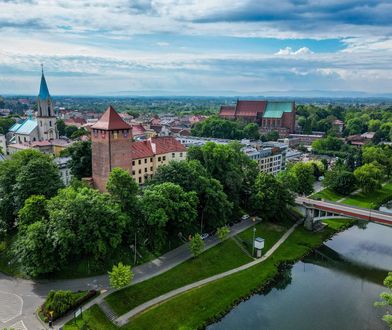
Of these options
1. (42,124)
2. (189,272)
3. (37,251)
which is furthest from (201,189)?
(42,124)

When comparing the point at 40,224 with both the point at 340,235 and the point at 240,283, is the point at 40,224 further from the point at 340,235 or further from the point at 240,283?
the point at 340,235

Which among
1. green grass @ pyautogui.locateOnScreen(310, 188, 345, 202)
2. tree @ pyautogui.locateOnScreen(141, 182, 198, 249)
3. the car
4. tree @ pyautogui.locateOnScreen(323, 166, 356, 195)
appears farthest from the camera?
tree @ pyautogui.locateOnScreen(323, 166, 356, 195)

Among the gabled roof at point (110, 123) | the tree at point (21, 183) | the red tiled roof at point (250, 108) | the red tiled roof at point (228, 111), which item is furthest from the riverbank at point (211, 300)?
the red tiled roof at point (228, 111)

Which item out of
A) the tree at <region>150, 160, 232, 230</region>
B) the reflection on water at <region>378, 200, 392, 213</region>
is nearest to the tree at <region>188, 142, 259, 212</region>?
the tree at <region>150, 160, 232, 230</region>

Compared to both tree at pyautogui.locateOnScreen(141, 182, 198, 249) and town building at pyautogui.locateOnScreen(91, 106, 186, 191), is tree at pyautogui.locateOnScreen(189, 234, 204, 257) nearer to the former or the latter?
tree at pyautogui.locateOnScreen(141, 182, 198, 249)

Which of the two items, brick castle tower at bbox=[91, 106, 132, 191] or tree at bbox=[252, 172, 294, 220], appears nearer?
brick castle tower at bbox=[91, 106, 132, 191]

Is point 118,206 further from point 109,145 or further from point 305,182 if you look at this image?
point 305,182
